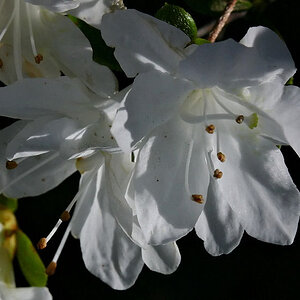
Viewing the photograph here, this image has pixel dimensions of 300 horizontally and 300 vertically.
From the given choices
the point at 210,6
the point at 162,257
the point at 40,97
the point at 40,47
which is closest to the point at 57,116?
the point at 40,97

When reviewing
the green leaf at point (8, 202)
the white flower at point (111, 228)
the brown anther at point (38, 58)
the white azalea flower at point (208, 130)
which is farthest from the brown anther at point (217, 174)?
the green leaf at point (8, 202)

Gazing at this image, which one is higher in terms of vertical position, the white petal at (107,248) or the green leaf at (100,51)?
the green leaf at (100,51)

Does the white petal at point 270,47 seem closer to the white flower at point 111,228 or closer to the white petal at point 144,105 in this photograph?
the white petal at point 144,105

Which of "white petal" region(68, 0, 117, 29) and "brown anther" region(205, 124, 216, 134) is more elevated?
"white petal" region(68, 0, 117, 29)

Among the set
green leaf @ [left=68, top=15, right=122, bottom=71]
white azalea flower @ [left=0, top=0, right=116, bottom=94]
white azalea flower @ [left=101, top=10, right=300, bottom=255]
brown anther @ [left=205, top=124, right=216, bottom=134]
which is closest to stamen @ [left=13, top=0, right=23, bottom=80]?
white azalea flower @ [left=0, top=0, right=116, bottom=94]

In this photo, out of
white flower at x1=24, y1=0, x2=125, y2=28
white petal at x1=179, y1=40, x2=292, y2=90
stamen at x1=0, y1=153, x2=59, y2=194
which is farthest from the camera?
stamen at x1=0, y1=153, x2=59, y2=194

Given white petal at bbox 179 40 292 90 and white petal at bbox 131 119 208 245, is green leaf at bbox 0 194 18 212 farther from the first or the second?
white petal at bbox 179 40 292 90

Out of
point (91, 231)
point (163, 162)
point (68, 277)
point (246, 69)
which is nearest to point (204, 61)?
point (246, 69)
